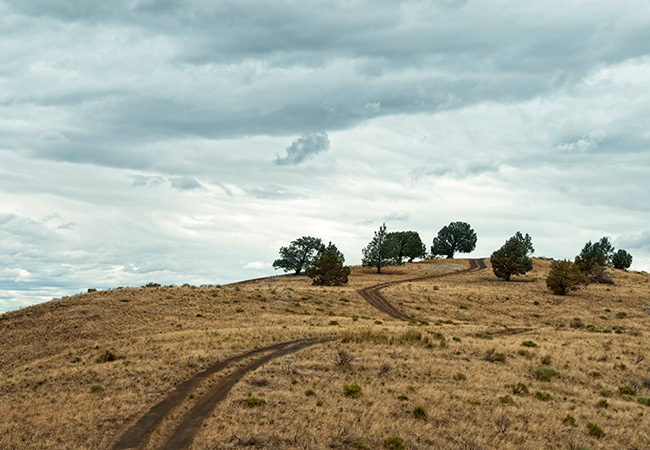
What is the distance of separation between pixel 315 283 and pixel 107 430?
6595 cm

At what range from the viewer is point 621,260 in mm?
125625

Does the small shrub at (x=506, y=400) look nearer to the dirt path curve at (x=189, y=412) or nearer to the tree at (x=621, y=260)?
the dirt path curve at (x=189, y=412)

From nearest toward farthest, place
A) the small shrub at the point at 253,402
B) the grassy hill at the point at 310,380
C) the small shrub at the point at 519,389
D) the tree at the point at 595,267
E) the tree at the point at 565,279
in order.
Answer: the grassy hill at the point at 310,380 < the small shrub at the point at 253,402 < the small shrub at the point at 519,389 < the tree at the point at 565,279 < the tree at the point at 595,267

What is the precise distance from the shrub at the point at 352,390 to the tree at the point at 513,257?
7931 cm

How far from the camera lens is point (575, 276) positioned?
244 ft

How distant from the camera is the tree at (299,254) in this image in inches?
4456

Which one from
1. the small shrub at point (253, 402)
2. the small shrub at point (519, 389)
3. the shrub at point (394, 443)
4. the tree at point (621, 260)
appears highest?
the tree at point (621, 260)

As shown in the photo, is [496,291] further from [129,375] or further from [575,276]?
[129,375]

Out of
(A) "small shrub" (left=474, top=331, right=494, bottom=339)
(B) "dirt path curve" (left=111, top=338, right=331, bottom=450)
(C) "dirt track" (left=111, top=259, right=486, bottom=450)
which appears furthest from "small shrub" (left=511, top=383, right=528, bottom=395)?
(A) "small shrub" (left=474, top=331, right=494, bottom=339)

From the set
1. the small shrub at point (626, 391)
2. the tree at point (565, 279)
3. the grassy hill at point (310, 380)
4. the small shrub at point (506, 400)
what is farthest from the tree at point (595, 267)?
the small shrub at point (506, 400)

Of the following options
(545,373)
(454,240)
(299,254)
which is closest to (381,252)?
(299,254)

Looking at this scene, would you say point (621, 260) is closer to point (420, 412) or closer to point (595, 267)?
point (595, 267)

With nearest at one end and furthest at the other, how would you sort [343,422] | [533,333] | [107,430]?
[107,430]
[343,422]
[533,333]

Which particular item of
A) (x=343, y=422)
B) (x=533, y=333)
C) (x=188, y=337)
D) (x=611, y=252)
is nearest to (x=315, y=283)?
(x=533, y=333)
